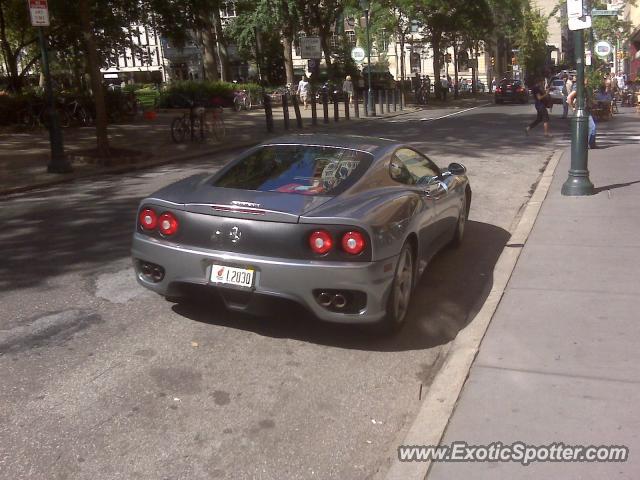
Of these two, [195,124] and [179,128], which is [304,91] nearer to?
[195,124]

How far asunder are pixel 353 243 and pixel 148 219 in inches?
59.4

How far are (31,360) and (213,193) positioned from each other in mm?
1589

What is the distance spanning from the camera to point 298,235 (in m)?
4.57

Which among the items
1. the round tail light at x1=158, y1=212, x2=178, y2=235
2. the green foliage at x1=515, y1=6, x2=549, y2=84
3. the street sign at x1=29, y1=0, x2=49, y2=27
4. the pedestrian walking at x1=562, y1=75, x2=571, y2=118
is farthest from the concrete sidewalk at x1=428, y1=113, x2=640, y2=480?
the green foliage at x1=515, y1=6, x2=549, y2=84

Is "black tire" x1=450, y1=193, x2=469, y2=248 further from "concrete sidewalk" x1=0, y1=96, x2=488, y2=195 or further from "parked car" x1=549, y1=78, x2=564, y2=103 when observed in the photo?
"parked car" x1=549, y1=78, x2=564, y2=103

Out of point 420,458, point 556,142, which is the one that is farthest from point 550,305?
point 556,142

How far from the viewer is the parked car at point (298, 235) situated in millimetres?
4578

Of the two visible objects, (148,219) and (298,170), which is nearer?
(148,219)

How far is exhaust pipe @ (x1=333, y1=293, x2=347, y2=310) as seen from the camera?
4.64 metres

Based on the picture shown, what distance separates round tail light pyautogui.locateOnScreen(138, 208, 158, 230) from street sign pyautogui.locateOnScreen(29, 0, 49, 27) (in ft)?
31.4

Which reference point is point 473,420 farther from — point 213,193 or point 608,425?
point 213,193

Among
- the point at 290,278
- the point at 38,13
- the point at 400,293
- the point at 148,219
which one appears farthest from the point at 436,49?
the point at 290,278

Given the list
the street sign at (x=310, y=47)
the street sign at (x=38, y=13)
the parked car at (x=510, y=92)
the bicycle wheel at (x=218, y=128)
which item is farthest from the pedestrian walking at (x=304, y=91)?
the street sign at (x=38, y=13)

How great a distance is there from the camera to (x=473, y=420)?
377 cm
